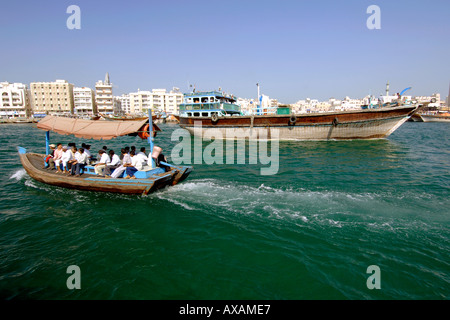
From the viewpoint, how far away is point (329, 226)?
7887 mm

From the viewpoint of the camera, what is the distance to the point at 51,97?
8875 centimetres

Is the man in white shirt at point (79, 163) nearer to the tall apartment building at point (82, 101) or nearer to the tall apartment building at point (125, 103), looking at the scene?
the tall apartment building at point (82, 101)

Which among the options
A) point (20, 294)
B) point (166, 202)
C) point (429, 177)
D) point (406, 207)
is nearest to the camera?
point (20, 294)

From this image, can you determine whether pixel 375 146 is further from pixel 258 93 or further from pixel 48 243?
pixel 48 243

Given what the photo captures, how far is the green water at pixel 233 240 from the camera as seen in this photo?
18.2ft

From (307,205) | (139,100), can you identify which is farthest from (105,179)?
(139,100)

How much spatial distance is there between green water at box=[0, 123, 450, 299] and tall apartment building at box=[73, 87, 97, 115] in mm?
91103

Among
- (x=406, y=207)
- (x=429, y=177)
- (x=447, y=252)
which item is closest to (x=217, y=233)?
(x=447, y=252)

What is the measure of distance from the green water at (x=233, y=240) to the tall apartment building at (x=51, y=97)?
306ft

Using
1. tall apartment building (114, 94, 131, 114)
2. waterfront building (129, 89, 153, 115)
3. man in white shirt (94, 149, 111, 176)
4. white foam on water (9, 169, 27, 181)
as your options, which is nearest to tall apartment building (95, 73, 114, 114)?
waterfront building (129, 89, 153, 115)

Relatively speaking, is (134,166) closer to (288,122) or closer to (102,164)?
(102,164)

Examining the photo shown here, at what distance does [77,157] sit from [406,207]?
1407 cm

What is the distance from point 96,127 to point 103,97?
302ft

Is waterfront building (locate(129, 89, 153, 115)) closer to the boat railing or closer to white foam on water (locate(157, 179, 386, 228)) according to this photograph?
the boat railing
